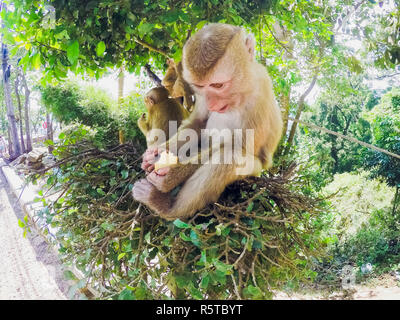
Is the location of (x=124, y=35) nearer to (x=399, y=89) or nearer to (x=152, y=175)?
(x=152, y=175)

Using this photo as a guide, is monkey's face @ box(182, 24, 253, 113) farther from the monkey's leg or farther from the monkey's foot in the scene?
the monkey's foot

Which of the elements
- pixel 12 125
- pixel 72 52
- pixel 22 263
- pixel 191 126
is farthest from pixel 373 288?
pixel 12 125

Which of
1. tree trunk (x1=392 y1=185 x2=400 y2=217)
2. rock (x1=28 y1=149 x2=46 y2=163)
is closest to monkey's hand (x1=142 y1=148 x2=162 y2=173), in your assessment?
rock (x1=28 y1=149 x2=46 y2=163)

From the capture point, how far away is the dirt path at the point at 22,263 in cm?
127

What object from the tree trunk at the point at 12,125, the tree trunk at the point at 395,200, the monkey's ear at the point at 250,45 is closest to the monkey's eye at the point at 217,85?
the monkey's ear at the point at 250,45

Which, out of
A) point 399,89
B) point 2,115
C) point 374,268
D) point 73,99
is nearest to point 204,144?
point 2,115

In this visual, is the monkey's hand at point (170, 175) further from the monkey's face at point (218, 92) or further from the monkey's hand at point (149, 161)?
the monkey's face at point (218, 92)

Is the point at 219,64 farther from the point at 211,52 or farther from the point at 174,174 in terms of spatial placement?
the point at 174,174

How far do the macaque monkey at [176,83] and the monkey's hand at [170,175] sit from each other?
36 centimetres

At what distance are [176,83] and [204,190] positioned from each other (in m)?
0.51

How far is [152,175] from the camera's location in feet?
3.35

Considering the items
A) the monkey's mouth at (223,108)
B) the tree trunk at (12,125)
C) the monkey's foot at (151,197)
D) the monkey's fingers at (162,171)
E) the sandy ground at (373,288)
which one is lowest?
the sandy ground at (373,288)

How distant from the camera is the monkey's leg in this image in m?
0.95

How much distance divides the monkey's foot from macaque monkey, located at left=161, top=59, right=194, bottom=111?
428 mm
